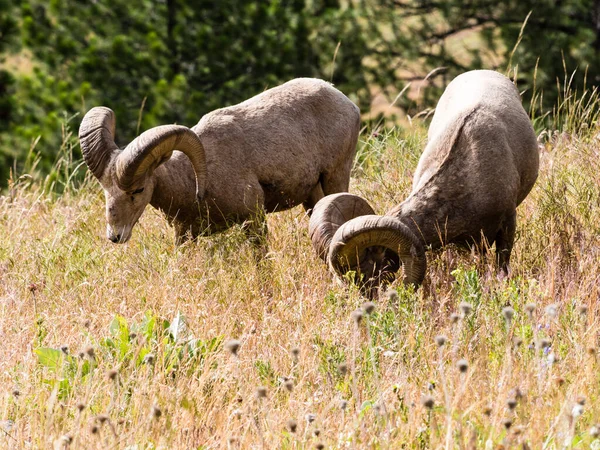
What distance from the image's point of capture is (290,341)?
4.81 metres

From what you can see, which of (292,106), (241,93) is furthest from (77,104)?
(292,106)

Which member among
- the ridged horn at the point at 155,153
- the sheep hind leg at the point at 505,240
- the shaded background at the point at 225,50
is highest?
the ridged horn at the point at 155,153

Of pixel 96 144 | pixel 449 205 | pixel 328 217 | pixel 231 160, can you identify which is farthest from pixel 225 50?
pixel 328 217

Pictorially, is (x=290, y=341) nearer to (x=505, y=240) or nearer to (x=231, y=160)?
(x=505, y=240)

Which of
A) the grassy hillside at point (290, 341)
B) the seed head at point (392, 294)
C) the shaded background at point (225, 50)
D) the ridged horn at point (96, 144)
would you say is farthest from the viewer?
the shaded background at point (225, 50)

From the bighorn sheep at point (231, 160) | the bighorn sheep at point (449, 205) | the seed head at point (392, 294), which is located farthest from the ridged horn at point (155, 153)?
the seed head at point (392, 294)

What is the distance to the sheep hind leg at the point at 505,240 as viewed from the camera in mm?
5918

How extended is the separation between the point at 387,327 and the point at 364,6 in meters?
13.3

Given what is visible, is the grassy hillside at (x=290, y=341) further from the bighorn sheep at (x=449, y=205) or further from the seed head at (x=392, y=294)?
the bighorn sheep at (x=449, y=205)

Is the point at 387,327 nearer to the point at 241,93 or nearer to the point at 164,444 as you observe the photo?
the point at 164,444

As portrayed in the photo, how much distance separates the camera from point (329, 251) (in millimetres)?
5469

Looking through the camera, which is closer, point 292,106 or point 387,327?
point 387,327

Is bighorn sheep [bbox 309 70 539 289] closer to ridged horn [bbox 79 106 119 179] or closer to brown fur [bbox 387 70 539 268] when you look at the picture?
brown fur [bbox 387 70 539 268]

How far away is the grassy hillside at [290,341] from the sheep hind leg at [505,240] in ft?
0.30
